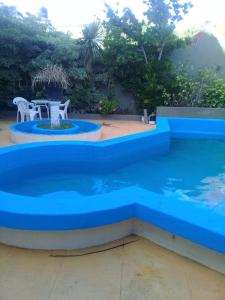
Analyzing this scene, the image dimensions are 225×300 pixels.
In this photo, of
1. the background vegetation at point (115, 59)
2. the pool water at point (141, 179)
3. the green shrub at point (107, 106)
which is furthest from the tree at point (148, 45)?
the pool water at point (141, 179)

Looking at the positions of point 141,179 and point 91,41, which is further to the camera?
point 91,41

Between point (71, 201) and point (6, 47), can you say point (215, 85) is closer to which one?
point (6, 47)

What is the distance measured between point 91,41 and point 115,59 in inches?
44.4

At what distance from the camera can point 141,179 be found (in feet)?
16.5

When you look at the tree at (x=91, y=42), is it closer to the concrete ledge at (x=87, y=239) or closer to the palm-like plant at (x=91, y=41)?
the palm-like plant at (x=91, y=41)

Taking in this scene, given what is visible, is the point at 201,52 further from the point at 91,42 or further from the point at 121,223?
the point at 121,223

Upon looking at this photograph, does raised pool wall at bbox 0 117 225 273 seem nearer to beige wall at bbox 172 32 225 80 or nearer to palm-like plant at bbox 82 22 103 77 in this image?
palm-like plant at bbox 82 22 103 77

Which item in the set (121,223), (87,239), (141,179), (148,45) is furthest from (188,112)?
(87,239)

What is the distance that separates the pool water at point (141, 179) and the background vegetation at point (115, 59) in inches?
189

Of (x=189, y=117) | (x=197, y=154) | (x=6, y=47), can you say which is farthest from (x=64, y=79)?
(x=197, y=154)

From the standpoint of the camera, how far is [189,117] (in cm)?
993

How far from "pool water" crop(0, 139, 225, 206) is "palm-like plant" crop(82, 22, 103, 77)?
6195mm

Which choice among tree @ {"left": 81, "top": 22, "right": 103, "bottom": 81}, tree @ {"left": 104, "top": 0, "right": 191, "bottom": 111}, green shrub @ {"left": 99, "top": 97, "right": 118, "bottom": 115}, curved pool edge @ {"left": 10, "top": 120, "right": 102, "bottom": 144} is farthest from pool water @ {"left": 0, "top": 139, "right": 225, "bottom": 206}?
tree @ {"left": 81, "top": 22, "right": 103, "bottom": 81}

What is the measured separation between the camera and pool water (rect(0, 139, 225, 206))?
174 inches
